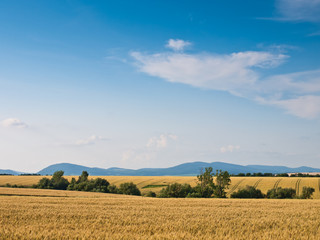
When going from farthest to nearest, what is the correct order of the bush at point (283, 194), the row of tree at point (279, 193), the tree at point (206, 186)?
the tree at point (206, 186), the bush at point (283, 194), the row of tree at point (279, 193)

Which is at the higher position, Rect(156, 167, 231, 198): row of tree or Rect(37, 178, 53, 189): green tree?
Rect(156, 167, 231, 198): row of tree

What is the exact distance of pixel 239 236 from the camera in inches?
462

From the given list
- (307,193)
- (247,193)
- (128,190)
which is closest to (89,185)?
(128,190)

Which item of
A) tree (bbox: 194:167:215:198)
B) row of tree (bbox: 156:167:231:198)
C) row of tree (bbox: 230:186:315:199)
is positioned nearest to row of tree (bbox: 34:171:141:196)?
row of tree (bbox: 156:167:231:198)

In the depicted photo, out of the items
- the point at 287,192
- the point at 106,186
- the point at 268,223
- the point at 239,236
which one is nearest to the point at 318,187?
the point at 287,192

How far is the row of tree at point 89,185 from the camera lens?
84.9 meters

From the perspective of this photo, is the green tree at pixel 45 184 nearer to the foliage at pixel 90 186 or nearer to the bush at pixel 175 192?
the foliage at pixel 90 186

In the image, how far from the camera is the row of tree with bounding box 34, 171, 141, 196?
3342 inches

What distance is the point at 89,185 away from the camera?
92000mm

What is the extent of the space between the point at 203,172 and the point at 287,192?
21696 millimetres

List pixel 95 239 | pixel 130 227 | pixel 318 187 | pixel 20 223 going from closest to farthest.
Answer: pixel 95 239, pixel 130 227, pixel 20 223, pixel 318 187

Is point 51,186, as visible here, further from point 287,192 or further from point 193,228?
point 193,228

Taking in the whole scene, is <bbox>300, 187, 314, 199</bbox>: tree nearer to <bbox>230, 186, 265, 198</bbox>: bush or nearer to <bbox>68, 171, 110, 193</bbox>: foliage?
<bbox>230, 186, 265, 198</bbox>: bush

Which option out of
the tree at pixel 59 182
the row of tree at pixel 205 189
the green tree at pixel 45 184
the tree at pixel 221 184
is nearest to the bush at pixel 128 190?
the row of tree at pixel 205 189
